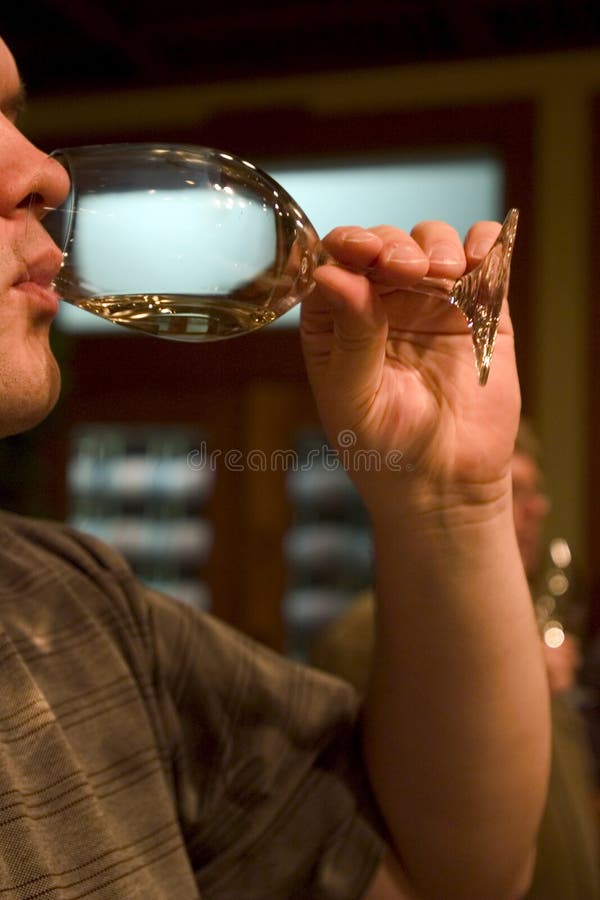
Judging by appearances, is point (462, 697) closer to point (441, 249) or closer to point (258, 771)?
point (258, 771)

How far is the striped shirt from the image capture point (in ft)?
2.85

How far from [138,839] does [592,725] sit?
1928mm

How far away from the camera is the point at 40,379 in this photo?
2.89ft

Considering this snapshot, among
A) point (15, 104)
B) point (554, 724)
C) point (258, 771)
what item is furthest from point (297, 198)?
point (258, 771)

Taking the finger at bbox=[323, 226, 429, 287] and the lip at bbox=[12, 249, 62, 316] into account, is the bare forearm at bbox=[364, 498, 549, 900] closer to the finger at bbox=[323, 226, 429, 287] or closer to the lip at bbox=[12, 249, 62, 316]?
the finger at bbox=[323, 226, 429, 287]

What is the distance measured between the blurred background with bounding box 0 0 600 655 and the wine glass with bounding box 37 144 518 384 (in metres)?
3.11

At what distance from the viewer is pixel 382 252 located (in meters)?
0.86

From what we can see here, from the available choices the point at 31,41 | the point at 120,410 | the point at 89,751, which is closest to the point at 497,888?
the point at 89,751

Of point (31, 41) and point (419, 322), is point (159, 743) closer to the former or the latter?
point (419, 322)

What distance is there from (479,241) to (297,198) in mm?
3216

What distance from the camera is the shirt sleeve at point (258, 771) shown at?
1.02m

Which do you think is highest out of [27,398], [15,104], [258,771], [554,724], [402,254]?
[15,104]

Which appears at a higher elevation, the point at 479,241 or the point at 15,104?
the point at 15,104

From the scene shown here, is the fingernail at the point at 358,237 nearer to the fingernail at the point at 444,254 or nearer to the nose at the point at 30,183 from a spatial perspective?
the fingernail at the point at 444,254
